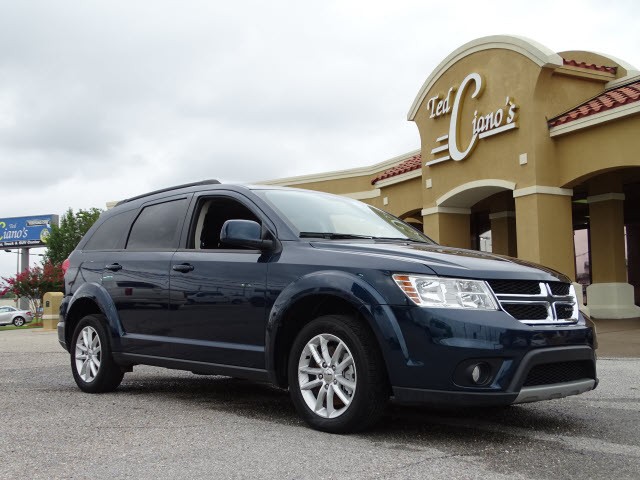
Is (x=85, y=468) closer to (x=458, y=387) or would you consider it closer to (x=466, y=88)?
(x=458, y=387)

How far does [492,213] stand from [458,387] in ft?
56.1

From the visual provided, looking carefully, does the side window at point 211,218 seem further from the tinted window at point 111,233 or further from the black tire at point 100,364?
the black tire at point 100,364

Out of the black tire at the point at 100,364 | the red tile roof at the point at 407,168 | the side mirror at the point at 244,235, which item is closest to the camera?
the side mirror at the point at 244,235

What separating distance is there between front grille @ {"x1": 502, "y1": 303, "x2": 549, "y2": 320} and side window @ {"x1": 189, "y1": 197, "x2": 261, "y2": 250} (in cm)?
252

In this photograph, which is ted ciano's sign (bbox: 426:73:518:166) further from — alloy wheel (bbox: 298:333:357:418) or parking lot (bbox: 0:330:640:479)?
alloy wheel (bbox: 298:333:357:418)

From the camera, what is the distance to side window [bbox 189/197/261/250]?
6.26m

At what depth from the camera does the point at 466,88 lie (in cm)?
1658

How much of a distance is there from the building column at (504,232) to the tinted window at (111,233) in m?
14.5

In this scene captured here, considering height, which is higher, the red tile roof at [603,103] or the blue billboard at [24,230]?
the blue billboard at [24,230]

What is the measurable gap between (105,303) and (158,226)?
89cm

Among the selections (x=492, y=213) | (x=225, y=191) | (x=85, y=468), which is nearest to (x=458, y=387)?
(x=85, y=468)

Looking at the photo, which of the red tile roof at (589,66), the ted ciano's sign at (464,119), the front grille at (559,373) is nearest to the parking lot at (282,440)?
the front grille at (559,373)

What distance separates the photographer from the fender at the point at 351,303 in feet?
14.9

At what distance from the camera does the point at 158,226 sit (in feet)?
22.5
